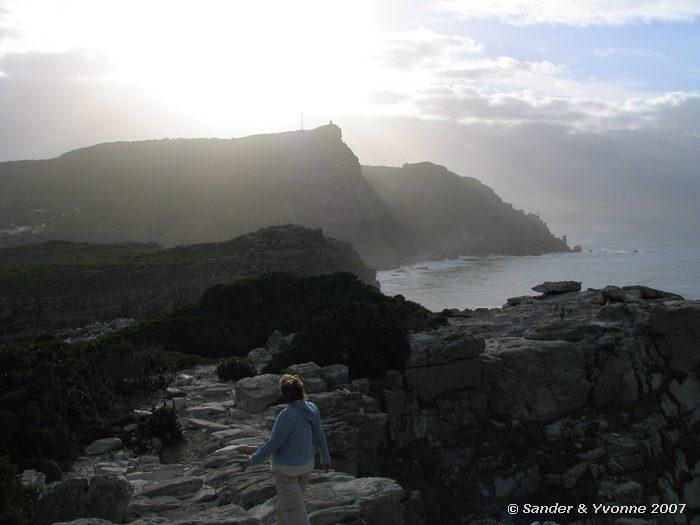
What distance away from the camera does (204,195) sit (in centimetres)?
9169

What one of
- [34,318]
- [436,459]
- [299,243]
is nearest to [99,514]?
[436,459]

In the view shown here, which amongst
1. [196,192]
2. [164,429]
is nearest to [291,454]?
[164,429]

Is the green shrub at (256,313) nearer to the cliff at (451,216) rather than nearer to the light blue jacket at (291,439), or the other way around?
the light blue jacket at (291,439)

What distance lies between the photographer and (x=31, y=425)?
8945 millimetres

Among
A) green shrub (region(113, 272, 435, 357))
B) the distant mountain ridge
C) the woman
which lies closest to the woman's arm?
the woman

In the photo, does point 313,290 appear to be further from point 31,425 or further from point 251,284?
point 31,425

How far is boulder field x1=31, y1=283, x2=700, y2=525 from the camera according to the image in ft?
32.0

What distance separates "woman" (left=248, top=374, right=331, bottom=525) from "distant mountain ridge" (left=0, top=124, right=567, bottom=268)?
6553 cm

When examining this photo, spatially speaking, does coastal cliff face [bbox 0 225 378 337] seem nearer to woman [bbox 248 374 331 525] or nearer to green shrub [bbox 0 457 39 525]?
green shrub [bbox 0 457 39 525]

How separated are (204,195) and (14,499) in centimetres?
8784

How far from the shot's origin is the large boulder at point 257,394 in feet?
37.5

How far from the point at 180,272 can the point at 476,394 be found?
74.6ft

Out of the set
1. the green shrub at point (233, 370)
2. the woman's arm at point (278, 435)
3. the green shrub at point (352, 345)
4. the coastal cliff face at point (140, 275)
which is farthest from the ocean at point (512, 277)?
the woman's arm at point (278, 435)

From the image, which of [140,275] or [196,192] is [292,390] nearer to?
[140,275]
